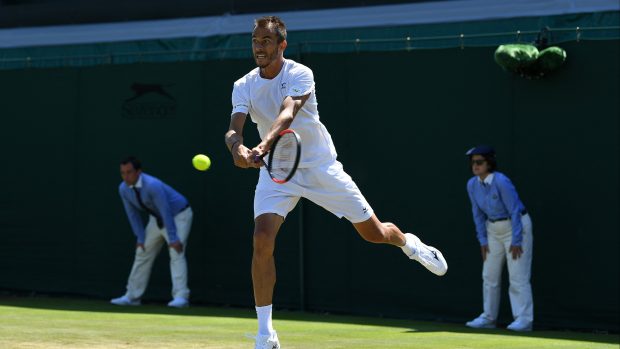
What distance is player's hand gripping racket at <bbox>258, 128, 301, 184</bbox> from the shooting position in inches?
315

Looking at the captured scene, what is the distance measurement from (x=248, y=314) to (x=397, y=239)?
4.40m

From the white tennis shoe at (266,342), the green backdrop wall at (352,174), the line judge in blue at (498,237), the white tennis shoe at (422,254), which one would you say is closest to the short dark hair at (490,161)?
the line judge in blue at (498,237)

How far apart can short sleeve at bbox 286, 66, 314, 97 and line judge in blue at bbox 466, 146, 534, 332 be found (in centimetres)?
398

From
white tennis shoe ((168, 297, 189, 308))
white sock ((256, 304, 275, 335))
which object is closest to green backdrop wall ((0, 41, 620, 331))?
white tennis shoe ((168, 297, 189, 308))

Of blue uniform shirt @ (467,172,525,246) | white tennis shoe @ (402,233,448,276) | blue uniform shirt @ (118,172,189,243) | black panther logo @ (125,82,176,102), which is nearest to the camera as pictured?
white tennis shoe @ (402,233,448,276)

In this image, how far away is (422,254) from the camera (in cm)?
963

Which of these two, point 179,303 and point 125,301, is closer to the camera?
point 179,303

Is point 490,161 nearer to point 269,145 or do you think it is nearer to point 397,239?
point 397,239

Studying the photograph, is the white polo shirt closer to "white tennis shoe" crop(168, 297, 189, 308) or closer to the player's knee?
the player's knee

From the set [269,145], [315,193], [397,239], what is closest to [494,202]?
[397,239]

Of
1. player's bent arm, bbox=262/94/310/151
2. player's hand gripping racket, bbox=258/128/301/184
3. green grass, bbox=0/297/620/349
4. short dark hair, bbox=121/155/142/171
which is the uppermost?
short dark hair, bbox=121/155/142/171

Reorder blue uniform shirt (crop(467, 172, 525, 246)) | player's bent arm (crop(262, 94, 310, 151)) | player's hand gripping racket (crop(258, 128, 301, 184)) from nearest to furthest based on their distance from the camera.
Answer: player's bent arm (crop(262, 94, 310, 151)) < player's hand gripping racket (crop(258, 128, 301, 184)) < blue uniform shirt (crop(467, 172, 525, 246))

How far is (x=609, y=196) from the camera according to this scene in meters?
11.8

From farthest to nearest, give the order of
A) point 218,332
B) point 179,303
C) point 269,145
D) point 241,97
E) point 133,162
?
point 179,303
point 133,162
point 218,332
point 241,97
point 269,145
